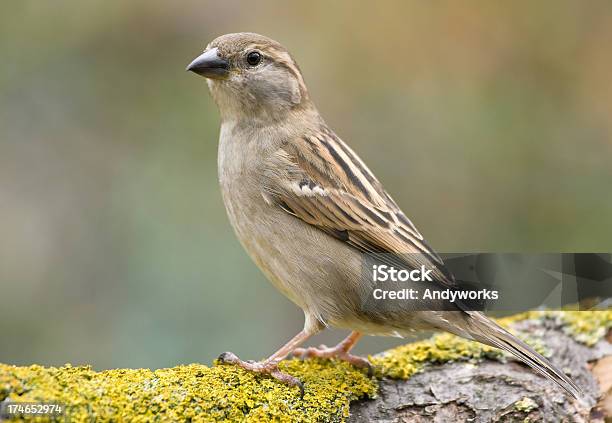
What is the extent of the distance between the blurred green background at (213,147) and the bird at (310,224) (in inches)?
58.2

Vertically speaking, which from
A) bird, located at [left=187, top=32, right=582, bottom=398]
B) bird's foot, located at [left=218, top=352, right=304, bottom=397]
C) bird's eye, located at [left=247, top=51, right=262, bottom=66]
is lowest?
bird's foot, located at [left=218, top=352, right=304, bottom=397]

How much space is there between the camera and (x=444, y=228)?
21.1ft

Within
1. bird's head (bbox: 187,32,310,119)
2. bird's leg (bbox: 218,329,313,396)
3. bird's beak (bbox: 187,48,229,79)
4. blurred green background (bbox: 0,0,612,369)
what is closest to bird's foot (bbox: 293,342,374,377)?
bird's leg (bbox: 218,329,313,396)

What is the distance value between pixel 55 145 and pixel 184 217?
1.39 metres

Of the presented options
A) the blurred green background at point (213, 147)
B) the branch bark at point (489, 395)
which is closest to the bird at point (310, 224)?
the branch bark at point (489, 395)

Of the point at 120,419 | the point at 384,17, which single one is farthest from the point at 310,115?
the point at 384,17

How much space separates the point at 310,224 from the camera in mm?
4012

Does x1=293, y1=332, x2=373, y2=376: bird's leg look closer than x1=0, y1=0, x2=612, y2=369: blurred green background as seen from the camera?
Yes

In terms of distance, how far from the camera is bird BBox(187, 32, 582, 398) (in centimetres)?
383

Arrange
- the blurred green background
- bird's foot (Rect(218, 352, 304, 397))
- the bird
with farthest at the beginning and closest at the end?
the blurred green background, the bird, bird's foot (Rect(218, 352, 304, 397))

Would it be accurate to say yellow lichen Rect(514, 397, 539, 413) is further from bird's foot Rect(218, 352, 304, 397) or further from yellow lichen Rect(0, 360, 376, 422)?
bird's foot Rect(218, 352, 304, 397)

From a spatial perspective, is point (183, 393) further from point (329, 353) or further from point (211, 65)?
point (211, 65)

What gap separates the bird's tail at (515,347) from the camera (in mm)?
3588

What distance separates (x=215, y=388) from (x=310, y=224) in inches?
44.8
